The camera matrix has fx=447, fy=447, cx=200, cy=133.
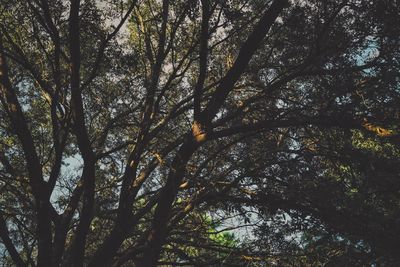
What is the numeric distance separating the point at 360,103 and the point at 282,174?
215cm

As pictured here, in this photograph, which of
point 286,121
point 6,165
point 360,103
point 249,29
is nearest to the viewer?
point 286,121

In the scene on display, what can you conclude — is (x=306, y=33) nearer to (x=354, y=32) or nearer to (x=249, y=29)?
(x=354, y=32)

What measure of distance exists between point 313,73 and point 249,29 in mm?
3469

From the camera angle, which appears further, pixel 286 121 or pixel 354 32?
pixel 354 32

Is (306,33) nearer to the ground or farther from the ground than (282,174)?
farther from the ground

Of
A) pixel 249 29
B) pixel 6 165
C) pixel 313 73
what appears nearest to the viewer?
pixel 313 73

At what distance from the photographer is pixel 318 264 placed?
9164 millimetres

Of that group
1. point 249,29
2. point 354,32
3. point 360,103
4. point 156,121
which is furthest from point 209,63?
point 360,103

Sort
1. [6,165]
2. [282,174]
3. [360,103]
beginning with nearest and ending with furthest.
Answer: [360,103] → [282,174] → [6,165]

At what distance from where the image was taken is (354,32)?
8883 mm

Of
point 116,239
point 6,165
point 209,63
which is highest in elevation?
point 209,63

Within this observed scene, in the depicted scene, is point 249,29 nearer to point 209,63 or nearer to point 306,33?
point 209,63

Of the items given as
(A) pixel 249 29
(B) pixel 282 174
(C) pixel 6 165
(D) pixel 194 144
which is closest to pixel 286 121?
(D) pixel 194 144

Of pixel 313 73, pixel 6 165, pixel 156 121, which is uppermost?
pixel 156 121
